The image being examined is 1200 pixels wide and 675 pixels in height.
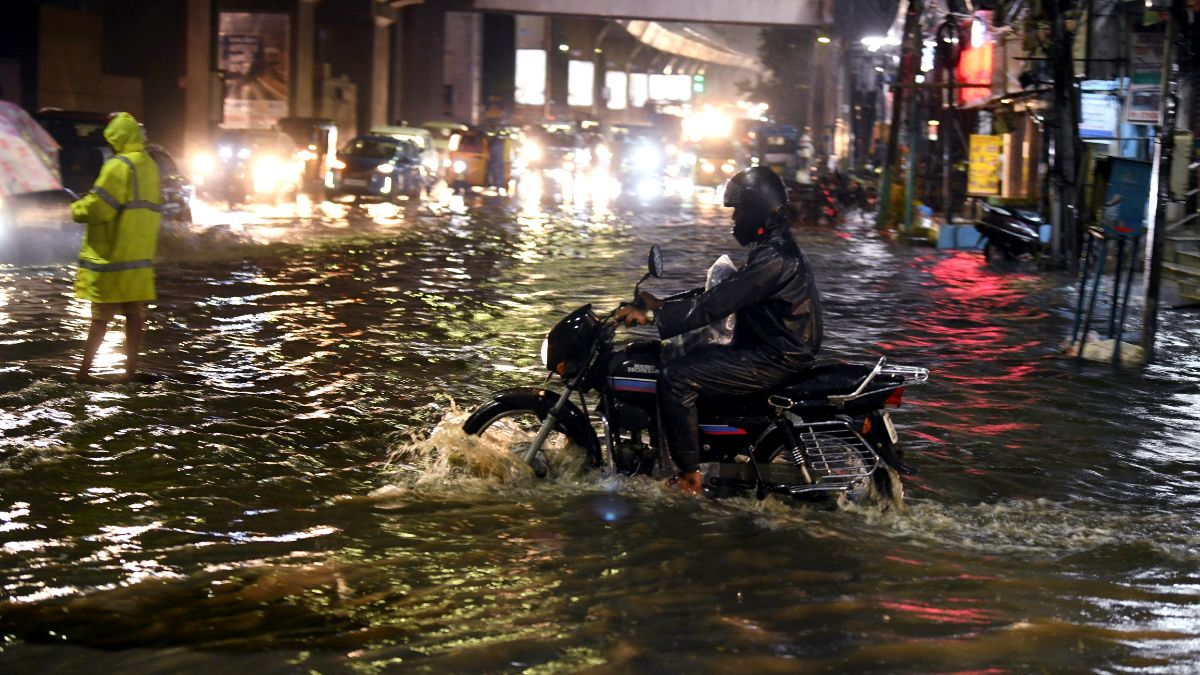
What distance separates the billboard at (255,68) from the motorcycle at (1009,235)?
3263cm

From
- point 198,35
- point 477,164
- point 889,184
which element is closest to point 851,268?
point 889,184

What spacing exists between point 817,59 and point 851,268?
1670 inches

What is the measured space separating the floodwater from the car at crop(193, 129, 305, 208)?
20.3 meters

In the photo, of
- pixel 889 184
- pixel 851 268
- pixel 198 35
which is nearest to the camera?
pixel 851 268

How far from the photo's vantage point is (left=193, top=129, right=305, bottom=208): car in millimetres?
32469

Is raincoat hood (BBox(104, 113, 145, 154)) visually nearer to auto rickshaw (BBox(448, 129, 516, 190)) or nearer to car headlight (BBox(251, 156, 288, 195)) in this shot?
car headlight (BBox(251, 156, 288, 195))

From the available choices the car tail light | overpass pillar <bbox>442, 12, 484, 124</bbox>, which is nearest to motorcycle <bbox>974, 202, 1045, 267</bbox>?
the car tail light

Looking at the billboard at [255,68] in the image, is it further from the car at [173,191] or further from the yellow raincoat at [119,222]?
the yellow raincoat at [119,222]

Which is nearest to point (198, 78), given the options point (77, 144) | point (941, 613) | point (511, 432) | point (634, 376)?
point (77, 144)

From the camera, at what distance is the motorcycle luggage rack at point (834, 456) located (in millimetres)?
6477

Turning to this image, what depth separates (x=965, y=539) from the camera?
6.36m

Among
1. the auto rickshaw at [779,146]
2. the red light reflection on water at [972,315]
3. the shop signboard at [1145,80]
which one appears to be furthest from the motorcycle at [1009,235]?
A: the auto rickshaw at [779,146]

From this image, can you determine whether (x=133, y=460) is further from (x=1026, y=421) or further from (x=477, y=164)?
(x=477, y=164)

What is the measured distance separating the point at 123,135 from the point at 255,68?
42.2m
